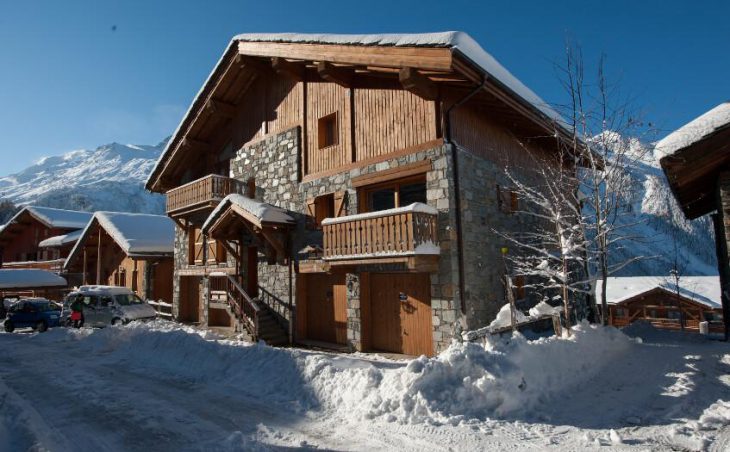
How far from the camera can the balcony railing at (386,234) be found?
10055 mm

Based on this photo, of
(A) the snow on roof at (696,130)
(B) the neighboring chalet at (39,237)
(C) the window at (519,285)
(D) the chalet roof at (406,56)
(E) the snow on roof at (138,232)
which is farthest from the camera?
(B) the neighboring chalet at (39,237)

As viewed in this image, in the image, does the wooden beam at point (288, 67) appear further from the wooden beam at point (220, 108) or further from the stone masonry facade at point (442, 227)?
the wooden beam at point (220, 108)

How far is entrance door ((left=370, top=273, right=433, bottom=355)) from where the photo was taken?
11195 millimetres

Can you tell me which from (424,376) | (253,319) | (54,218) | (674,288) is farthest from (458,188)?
(54,218)

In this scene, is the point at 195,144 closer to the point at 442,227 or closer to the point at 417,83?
the point at 417,83

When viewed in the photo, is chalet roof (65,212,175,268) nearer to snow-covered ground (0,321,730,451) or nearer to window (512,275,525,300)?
snow-covered ground (0,321,730,451)

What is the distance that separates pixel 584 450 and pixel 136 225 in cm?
2618

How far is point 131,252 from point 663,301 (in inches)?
1327

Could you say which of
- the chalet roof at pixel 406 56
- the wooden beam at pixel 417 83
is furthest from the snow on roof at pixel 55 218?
the wooden beam at pixel 417 83

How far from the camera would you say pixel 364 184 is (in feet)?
41.3

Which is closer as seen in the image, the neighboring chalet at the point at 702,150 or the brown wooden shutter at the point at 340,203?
the neighboring chalet at the point at 702,150

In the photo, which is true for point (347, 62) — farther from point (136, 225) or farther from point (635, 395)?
point (136, 225)

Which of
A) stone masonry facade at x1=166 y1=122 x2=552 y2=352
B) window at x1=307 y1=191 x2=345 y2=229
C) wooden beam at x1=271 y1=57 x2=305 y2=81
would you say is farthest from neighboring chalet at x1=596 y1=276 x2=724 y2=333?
wooden beam at x1=271 y1=57 x2=305 y2=81

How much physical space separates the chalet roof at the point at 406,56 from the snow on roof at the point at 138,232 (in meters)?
9.73
